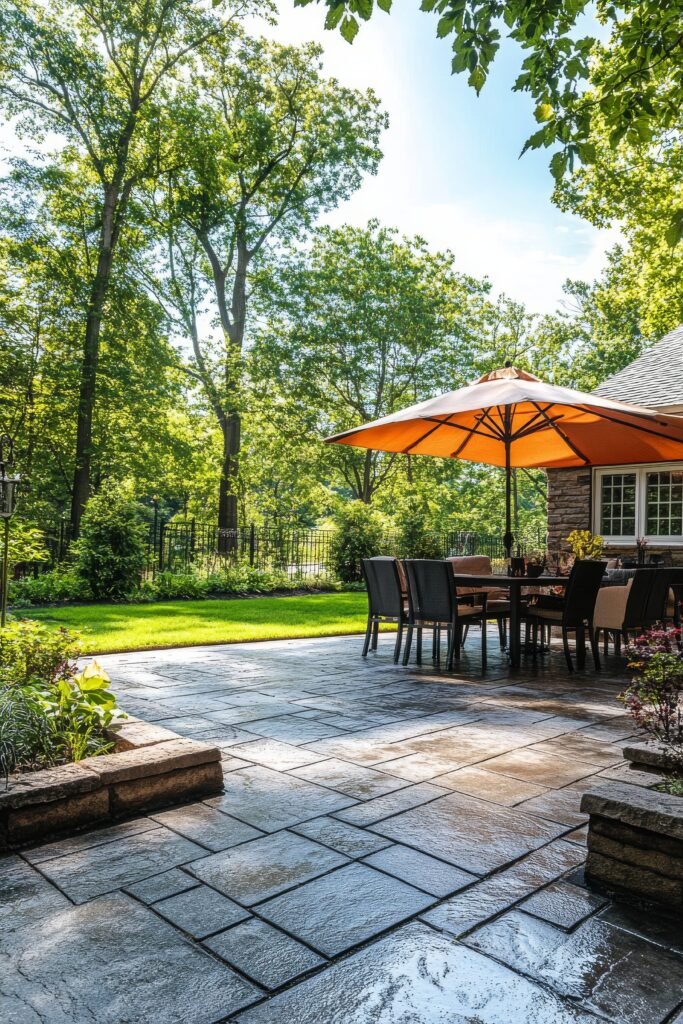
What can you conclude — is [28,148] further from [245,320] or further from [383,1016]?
[383,1016]

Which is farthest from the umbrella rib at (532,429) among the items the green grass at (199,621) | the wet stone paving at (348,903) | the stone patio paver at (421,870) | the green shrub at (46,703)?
the stone patio paver at (421,870)

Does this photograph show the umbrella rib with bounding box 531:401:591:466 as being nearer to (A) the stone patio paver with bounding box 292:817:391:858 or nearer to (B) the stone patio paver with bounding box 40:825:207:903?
(A) the stone patio paver with bounding box 292:817:391:858

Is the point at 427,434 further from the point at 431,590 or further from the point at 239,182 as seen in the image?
the point at 239,182

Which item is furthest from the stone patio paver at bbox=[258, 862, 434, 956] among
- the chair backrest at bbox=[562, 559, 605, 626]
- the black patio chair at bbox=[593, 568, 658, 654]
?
the black patio chair at bbox=[593, 568, 658, 654]

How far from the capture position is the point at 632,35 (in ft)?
11.8

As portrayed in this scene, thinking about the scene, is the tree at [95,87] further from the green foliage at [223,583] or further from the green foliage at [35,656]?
the green foliage at [35,656]

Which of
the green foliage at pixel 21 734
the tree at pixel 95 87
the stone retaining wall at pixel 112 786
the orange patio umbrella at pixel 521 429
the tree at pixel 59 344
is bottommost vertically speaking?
the stone retaining wall at pixel 112 786

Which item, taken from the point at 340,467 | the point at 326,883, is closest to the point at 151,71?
the point at 340,467

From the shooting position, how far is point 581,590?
5711 millimetres

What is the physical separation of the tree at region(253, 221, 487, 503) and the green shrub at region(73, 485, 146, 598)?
9.60 meters

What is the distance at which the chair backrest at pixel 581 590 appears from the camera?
18.4ft

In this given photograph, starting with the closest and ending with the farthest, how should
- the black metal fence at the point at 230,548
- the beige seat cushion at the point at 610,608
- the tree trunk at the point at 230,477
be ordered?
the beige seat cushion at the point at 610,608 < the black metal fence at the point at 230,548 < the tree trunk at the point at 230,477

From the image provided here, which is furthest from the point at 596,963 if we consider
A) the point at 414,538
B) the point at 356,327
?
the point at 356,327

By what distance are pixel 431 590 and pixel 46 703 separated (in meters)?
3.42
